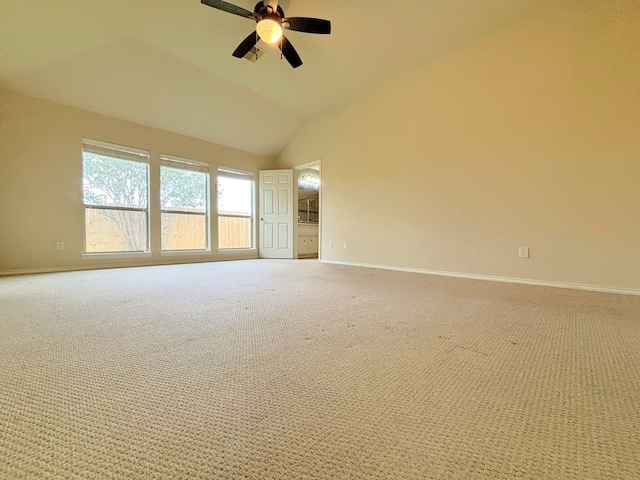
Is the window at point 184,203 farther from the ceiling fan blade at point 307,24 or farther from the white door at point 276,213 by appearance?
the ceiling fan blade at point 307,24

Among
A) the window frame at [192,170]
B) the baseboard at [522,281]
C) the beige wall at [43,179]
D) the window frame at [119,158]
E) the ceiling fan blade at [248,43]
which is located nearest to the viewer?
the baseboard at [522,281]

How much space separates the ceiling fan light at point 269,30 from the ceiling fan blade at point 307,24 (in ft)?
0.33

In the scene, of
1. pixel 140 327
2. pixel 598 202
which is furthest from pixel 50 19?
pixel 598 202

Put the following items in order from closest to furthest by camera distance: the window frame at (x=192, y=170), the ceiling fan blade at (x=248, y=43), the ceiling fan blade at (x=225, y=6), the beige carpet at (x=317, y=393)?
the beige carpet at (x=317, y=393), the ceiling fan blade at (x=225, y=6), the ceiling fan blade at (x=248, y=43), the window frame at (x=192, y=170)

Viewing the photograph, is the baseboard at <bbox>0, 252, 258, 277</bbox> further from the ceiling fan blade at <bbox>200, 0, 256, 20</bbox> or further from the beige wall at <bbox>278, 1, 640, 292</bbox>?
the ceiling fan blade at <bbox>200, 0, 256, 20</bbox>

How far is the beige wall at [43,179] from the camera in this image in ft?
11.3

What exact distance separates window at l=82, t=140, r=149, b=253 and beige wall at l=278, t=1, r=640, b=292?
3.89 m

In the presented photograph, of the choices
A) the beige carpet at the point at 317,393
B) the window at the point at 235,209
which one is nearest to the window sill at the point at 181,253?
the window at the point at 235,209

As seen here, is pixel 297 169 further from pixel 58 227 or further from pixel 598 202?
pixel 598 202

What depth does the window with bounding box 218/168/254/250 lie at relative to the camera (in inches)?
223

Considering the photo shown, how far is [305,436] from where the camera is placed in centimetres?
70

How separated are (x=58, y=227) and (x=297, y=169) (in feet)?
13.6

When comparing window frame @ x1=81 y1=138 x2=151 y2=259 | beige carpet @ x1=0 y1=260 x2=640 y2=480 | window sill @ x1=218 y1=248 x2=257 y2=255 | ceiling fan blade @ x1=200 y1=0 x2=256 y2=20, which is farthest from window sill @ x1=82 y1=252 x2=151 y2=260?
ceiling fan blade @ x1=200 y1=0 x2=256 y2=20

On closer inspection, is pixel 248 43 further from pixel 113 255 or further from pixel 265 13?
pixel 113 255
